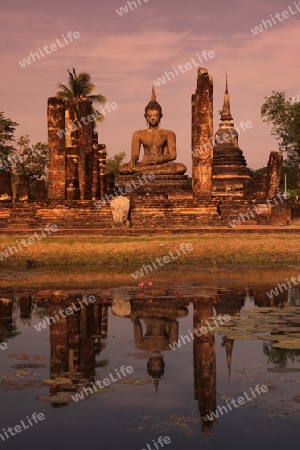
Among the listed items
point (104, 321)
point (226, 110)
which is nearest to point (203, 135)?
point (104, 321)

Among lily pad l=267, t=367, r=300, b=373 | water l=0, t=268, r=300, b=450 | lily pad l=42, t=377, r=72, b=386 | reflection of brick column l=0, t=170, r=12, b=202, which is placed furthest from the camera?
reflection of brick column l=0, t=170, r=12, b=202

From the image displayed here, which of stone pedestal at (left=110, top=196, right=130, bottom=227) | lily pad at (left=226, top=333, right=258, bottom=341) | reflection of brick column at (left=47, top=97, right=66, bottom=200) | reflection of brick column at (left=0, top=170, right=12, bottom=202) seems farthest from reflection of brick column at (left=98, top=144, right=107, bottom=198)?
lily pad at (left=226, top=333, right=258, bottom=341)

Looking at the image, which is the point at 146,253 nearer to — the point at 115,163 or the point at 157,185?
the point at 157,185

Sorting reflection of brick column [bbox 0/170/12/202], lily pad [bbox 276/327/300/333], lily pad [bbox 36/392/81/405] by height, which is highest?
reflection of brick column [bbox 0/170/12/202]

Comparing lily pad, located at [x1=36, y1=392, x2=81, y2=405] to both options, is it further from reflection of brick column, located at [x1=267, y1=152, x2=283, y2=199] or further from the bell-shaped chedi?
the bell-shaped chedi

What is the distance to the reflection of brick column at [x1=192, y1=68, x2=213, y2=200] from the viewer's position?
22.5 meters

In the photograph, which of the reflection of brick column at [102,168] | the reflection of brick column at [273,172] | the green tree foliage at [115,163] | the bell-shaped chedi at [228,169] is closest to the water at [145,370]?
the reflection of brick column at [273,172]

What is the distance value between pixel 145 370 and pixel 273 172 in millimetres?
20800

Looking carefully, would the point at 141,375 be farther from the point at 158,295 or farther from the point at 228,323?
the point at 158,295

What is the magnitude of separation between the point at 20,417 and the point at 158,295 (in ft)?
→ 18.5

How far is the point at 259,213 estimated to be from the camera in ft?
76.1

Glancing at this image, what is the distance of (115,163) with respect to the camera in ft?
238

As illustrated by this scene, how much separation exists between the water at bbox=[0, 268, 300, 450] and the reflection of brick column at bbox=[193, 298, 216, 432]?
0.01 m

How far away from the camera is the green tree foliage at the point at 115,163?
235 ft
